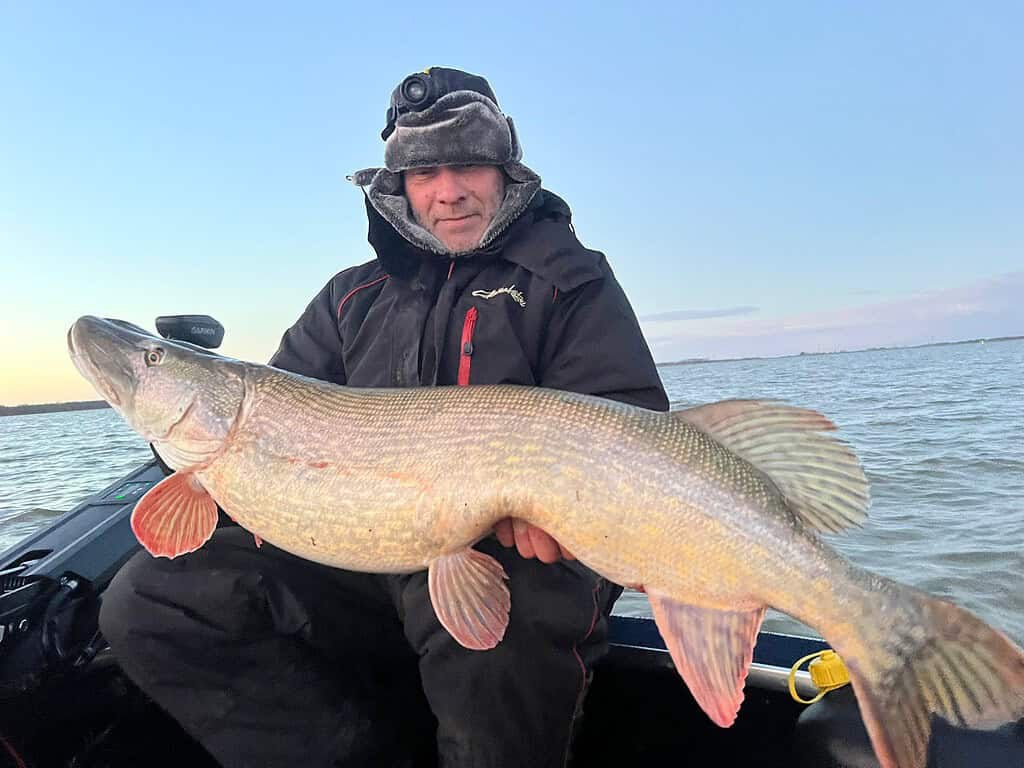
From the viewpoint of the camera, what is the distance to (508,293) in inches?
105

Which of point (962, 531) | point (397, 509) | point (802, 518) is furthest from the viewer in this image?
point (962, 531)

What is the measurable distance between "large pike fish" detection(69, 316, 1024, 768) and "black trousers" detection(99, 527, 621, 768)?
0.18 metres

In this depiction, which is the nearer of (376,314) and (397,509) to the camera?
(397,509)

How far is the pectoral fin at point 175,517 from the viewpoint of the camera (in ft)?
6.99

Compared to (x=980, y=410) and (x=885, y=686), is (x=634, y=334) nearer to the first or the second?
(x=885, y=686)

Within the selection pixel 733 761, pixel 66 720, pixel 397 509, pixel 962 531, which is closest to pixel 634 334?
pixel 397 509

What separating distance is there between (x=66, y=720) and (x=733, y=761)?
7.91 feet

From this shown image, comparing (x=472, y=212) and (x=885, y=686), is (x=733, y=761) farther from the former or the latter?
(x=472, y=212)

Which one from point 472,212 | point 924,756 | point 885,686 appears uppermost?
point 472,212

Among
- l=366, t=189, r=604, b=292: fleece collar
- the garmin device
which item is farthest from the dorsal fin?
the garmin device

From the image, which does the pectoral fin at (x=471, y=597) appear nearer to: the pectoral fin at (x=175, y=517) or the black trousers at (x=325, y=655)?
the black trousers at (x=325, y=655)

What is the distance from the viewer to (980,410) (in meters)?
14.2

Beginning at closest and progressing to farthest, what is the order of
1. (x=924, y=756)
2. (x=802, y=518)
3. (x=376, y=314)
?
(x=924, y=756) < (x=802, y=518) < (x=376, y=314)

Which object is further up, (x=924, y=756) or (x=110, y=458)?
(x=924, y=756)
